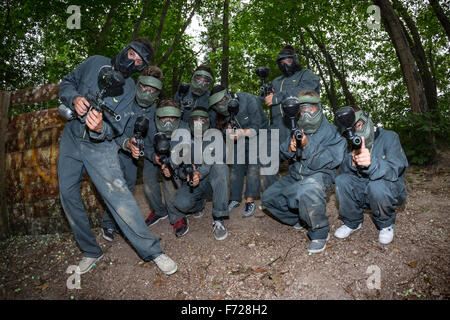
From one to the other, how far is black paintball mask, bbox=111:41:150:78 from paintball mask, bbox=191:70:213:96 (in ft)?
4.81

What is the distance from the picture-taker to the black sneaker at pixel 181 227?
4068 millimetres

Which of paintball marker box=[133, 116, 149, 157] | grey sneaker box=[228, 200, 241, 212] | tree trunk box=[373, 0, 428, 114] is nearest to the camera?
paintball marker box=[133, 116, 149, 157]

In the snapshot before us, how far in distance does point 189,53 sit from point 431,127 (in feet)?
28.0

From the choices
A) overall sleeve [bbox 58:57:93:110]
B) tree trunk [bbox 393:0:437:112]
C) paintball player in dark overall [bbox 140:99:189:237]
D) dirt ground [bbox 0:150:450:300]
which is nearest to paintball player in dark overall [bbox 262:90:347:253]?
dirt ground [bbox 0:150:450:300]

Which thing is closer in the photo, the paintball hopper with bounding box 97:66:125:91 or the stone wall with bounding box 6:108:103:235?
the paintball hopper with bounding box 97:66:125:91

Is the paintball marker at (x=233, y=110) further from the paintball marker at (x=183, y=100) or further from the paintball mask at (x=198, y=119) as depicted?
the paintball marker at (x=183, y=100)

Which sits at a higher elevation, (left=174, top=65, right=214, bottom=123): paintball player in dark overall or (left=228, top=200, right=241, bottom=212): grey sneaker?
(left=174, top=65, right=214, bottom=123): paintball player in dark overall

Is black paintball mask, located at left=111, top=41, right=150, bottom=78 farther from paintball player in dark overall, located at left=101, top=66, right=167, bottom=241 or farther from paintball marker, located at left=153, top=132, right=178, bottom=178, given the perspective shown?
paintball marker, located at left=153, top=132, right=178, bottom=178

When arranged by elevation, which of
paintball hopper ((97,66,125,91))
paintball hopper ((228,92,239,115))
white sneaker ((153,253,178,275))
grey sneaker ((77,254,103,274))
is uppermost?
paintball hopper ((97,66,125,91))

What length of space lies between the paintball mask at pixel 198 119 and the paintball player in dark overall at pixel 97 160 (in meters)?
1.27

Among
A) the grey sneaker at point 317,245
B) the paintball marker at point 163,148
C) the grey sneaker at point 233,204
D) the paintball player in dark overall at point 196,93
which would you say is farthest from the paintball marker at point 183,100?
the grey sneaker at point 317,245

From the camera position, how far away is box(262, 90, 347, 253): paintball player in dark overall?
10.9 ft

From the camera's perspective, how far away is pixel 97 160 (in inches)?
124

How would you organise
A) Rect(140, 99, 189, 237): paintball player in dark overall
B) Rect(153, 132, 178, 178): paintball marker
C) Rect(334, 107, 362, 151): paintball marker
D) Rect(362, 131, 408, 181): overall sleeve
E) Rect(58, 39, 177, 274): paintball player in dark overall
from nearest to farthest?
Rect(334, 107, 362, 151): paintball marker → Rect(58, 39, 177, 274): paintball player in dark overall → Rect(362, 131, 408, 181): overall sleeve → Rect(153, 132, 178, 178): paintball marker → Rect(140, 99, 189, 237): paintball player in dark overall
